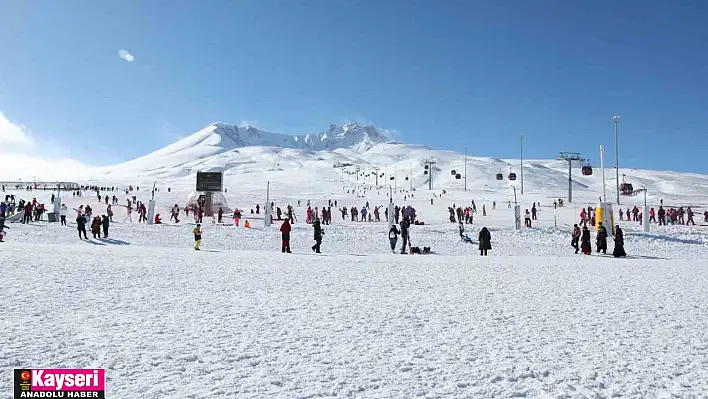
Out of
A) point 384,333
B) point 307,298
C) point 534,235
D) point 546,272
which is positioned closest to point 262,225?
point 534,235

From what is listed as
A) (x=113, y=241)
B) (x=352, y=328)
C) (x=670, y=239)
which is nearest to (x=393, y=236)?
(x=113, y=241)

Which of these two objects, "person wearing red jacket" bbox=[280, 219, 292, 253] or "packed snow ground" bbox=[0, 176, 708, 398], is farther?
"person wearing red jacket" bbox=[280, 219, 292, 253]

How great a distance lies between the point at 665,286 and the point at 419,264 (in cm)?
598

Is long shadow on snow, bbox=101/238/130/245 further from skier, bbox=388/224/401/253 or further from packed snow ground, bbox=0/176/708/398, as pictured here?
skier, bbox=388/224/401/253

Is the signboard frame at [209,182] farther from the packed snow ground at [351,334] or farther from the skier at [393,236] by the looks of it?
the packed snow ground at [351,334]

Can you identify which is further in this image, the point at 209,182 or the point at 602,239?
the point at 209,182

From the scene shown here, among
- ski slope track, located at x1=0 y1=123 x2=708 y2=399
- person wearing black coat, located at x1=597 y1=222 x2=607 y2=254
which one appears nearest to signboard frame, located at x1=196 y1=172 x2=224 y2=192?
ski slope track, located at x1=0 y1=123 x2=708 y2=399

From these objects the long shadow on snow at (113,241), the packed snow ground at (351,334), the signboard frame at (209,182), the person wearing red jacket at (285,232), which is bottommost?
the packed snow ground at (351,334)

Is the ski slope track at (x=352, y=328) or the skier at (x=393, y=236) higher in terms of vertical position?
the skier at (x=393, y=236)

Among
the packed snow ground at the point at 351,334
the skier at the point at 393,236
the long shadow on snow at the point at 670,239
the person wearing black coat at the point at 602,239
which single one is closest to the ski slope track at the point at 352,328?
the packed snow ground at the point at 351,334

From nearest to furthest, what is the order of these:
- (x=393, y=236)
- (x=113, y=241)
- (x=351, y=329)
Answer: (x=351, y=329), (x=393, y=236), (x=113, y=241)

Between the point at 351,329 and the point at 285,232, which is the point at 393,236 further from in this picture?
the point at 351,329

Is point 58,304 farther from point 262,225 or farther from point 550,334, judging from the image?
point 262,225

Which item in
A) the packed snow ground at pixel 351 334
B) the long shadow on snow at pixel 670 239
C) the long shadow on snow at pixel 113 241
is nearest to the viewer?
the packed snow ground at pixel 351 334
